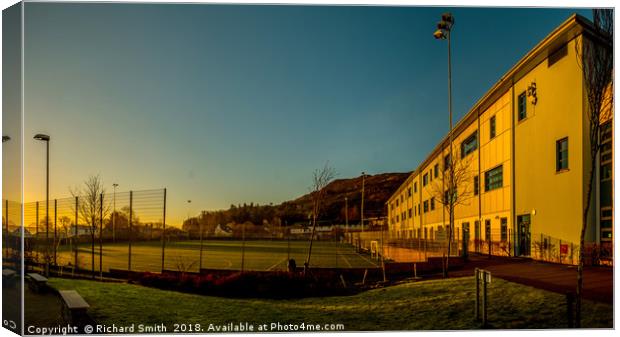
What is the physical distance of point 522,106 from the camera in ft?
54.6

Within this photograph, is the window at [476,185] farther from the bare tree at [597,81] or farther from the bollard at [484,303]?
the bollard at [484,303]

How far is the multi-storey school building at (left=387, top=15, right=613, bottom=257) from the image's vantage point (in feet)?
38.8

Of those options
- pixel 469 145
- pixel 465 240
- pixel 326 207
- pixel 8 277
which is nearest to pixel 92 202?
pixel 8 277

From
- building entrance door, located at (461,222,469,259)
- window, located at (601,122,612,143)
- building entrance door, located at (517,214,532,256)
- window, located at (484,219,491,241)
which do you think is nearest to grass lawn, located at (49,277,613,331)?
building entrance door, located at (461,222,469,259)

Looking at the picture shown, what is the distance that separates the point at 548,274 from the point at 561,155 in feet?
9.56

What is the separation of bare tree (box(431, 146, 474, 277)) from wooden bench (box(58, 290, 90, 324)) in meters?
8.53

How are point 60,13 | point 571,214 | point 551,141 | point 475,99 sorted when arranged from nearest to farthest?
point 60,13 → point 475,99 → point 571,214 → point 551,141

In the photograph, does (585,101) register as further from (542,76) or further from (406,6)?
(406,6)

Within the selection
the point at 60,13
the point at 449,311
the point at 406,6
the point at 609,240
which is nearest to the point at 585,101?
Answer: the point at 609,240

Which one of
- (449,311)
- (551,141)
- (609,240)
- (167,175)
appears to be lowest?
(449,311)

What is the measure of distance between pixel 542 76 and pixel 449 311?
21.5ft

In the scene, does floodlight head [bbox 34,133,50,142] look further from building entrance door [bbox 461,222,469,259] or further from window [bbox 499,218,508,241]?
window [bbox 499,218,508,241]

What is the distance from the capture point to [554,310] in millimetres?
10016

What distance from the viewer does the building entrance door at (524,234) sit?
15.8 m
